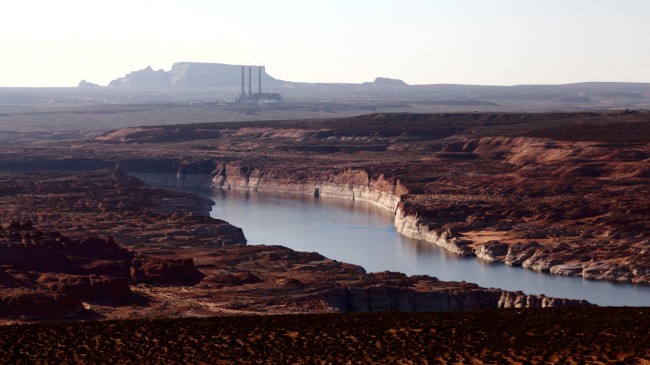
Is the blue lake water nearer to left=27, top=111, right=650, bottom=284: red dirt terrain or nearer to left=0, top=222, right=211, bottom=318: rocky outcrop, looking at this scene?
left=27, top=111, right=650, bottom=284: red dirt terrain

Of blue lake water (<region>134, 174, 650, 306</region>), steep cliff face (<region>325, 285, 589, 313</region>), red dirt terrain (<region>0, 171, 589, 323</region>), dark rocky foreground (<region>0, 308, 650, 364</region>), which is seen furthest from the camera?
blue lake water (<region>134, 174, 650, 306</region>)

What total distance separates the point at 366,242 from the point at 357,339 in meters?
45.1

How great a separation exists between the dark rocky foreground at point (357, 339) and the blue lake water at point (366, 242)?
68.3 feet

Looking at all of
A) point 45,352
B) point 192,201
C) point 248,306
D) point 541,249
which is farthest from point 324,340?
point 192,201

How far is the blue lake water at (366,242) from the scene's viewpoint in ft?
214

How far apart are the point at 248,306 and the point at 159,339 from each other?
14501mm

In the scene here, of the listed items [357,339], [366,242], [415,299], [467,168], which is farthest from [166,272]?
[467,168]

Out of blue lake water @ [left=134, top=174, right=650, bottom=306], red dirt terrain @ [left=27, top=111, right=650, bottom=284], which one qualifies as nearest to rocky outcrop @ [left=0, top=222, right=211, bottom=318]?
blue lake water @ [left=134, top=174, right=650, bottom=306]

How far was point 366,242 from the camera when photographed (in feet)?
276

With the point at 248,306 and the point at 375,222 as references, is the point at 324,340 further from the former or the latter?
the point at 375,222

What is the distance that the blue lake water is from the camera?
214ft

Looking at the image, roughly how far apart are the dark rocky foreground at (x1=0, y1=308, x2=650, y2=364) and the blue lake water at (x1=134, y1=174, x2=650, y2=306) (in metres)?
20.8

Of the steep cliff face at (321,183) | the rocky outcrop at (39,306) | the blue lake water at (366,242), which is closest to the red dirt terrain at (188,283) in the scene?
the rocky outcrop at (39,306)

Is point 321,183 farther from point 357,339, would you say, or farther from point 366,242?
point 357,339
